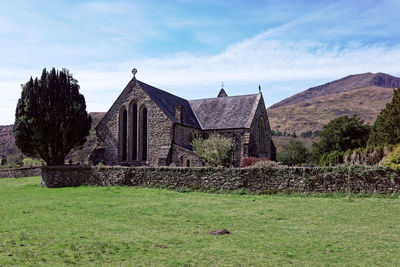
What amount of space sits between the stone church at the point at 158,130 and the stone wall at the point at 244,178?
7126 millimetres

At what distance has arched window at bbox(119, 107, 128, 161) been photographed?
123 ft

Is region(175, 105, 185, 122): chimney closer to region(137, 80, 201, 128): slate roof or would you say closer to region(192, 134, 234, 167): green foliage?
region(137, 80, 201, 128): slate roof

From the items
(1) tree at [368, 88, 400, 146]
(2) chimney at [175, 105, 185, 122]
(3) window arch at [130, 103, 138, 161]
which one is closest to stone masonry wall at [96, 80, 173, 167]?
(3) window arch at [130, 103, 138, 161]

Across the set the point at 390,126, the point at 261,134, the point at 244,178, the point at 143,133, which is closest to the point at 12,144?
the point at 143,133

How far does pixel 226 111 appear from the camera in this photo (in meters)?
42.4

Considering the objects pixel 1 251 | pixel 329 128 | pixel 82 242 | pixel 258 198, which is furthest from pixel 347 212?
pixel 329 128

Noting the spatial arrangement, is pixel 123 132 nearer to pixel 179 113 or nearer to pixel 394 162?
pixel 179 113

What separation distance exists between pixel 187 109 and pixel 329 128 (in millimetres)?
23941

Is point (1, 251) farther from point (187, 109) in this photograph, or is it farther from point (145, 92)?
point (187, 109)

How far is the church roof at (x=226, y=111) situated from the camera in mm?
40125

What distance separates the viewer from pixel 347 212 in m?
14.5

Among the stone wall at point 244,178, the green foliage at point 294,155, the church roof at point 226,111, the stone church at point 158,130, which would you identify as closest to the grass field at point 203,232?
the stone wall at point 244,178

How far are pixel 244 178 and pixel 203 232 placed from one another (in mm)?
11406

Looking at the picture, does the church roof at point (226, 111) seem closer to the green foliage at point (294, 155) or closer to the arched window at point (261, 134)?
the arched window at point (261, 134)
